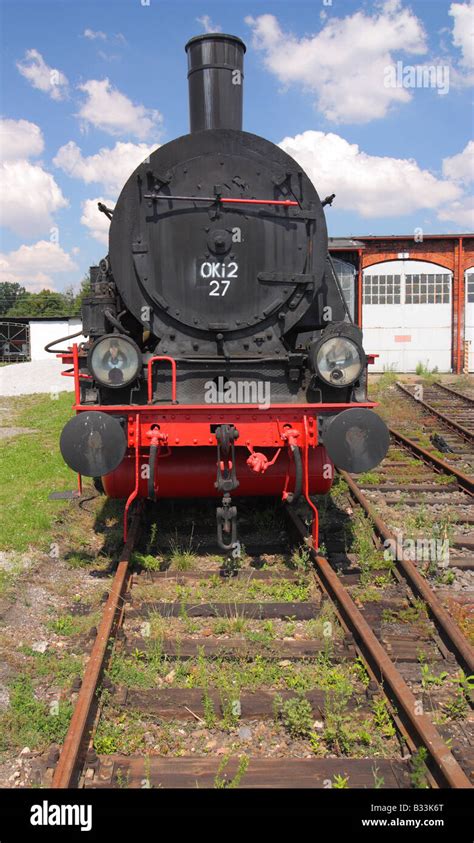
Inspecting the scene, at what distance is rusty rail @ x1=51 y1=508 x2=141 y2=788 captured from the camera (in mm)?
2656

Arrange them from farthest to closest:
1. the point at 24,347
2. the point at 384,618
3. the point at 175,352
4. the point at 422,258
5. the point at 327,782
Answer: the point at 24,347 → the point at 422,258 → the point at 175,352 → the point at 384,618 → the point at 327,782

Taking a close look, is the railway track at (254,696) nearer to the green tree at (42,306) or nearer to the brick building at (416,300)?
the brick building at (416,300)

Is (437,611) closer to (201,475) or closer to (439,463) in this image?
(201,475)

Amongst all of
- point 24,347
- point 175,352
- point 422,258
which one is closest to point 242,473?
point 175,352

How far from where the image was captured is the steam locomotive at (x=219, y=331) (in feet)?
15.9

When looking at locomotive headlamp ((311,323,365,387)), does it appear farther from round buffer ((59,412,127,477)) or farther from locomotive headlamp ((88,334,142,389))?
round buffer ((59,412,127,477))

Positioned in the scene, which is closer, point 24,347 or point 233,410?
point 233,410

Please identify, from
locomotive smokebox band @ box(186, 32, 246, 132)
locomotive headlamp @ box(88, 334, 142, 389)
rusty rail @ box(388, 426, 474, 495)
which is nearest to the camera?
locomotive headlamp @ box(88, 334, 142, 389)

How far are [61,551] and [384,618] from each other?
2951 mm

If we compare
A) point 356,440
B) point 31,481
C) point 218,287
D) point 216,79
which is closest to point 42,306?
point 31,481

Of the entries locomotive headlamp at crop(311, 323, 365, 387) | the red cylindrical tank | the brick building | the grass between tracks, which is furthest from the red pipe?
the brick building

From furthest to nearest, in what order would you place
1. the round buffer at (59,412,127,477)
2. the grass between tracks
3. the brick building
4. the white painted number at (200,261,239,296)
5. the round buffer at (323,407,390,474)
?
the brick building < the grass between tracks < the white painted number at (200,261,239,296) < the round buffer at (323,407,390,474) < the round buffer at (59,412,127,477)
